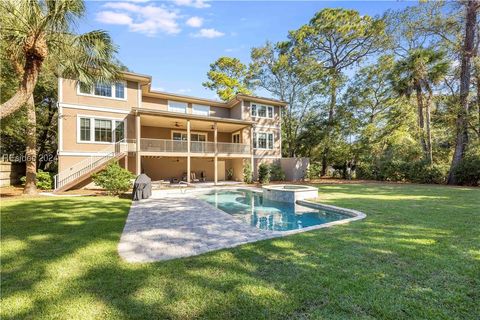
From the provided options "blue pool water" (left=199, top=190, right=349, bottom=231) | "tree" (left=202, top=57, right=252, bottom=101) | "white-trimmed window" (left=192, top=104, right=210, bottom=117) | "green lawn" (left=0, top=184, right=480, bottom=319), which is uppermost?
"tree" (left=202, top=57, right=252, bottom=101)

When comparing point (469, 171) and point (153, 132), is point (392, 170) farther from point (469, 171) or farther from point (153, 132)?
point (153, 132)

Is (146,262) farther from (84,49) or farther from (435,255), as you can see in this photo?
(84,49)

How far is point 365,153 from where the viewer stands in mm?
23500

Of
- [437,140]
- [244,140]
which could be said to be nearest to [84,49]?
[244,140]

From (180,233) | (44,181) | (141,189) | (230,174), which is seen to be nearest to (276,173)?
(230,174)

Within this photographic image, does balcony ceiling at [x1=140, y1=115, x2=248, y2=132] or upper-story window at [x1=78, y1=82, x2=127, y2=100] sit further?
balcony ceiling at [x1=140, y1=115, x2=248, y2=132]

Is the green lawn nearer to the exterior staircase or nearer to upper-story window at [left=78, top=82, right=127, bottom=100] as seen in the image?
the exterior staircase

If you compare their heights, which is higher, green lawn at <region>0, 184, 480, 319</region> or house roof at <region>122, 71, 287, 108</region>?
house roof at <region>122, 71, 287, 108</region>

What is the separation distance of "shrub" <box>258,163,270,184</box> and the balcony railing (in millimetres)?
1819

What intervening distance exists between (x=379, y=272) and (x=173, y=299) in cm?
297

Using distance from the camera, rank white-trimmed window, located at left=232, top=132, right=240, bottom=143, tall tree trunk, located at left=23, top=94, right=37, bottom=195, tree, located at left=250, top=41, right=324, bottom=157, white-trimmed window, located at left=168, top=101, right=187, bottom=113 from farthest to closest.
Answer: tree, located at left=250, top=41, right=324, bottom=157, white-trimmed window, located at left=232, top=132, right=240, bottom=143, white-trimmed window, located at left=168, top=101, right=187, bottom=113, tall tree trunk, located at left=23, top=94, right=37, bottom=195

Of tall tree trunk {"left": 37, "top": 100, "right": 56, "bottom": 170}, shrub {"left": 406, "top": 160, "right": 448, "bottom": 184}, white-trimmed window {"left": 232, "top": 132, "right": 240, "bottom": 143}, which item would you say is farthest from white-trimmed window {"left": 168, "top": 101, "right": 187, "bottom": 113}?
shrub {"left": 406, "top": 160, "right": 448, "bottom": 184}

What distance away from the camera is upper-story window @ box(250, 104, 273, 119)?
2156 cm

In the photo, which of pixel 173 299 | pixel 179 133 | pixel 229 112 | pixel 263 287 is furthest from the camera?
pixel 229 112
